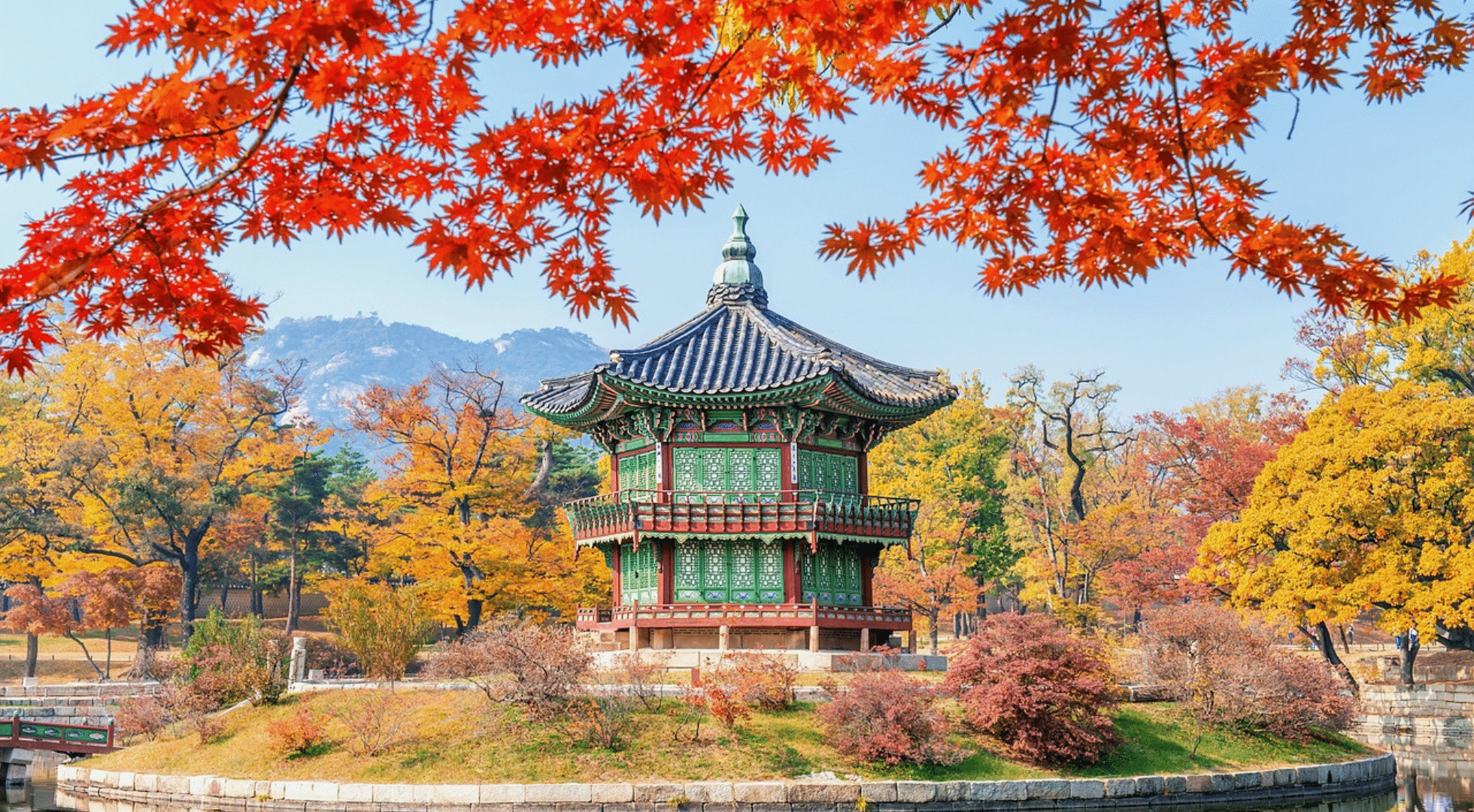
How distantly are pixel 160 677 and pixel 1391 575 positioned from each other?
33092 millimetres

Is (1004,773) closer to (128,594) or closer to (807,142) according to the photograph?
(807,142)

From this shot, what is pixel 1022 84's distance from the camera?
19.5 feet

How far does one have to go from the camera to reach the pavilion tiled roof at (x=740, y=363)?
85.5 feet

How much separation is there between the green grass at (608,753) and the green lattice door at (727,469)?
6.23 m

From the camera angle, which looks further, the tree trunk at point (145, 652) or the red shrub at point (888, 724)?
the tree trunk at point (145, 652)

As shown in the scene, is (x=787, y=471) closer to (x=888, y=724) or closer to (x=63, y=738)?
(x=888, y=724)

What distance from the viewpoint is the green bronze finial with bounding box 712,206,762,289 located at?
31.5 m

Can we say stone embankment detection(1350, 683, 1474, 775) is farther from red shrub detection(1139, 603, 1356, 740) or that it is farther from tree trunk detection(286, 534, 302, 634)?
tree trunk detection(286, 534, 302, 634)

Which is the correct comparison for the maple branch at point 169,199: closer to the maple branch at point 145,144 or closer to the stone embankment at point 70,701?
the maple branch at point 145,144

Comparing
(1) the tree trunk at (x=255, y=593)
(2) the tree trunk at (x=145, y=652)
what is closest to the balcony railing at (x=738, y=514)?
(2) the tree trunk at (x=145, y=652)

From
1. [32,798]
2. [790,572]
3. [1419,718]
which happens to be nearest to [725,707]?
[790,572]

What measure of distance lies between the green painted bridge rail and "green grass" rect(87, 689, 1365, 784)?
1941mm

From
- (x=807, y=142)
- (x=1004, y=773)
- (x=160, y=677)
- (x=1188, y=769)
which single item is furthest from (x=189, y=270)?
(x=160, y=677)

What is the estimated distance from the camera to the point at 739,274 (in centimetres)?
3148
